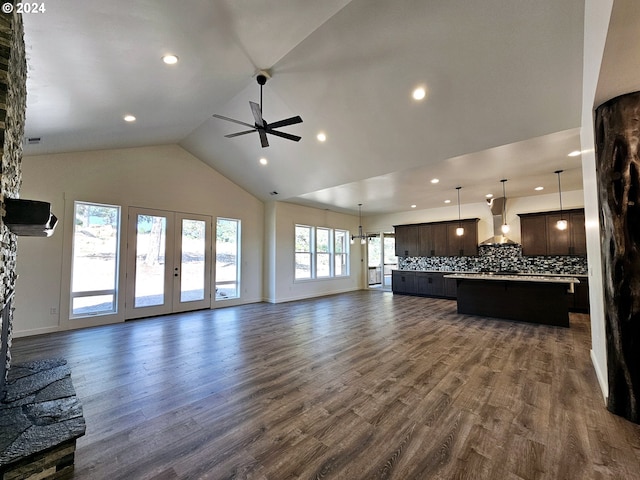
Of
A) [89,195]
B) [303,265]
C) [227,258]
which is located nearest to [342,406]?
[227,258]

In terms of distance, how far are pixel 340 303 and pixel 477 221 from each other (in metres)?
4.82

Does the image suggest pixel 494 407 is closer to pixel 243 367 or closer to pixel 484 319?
pixel 243 367

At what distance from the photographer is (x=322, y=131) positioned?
4902mm

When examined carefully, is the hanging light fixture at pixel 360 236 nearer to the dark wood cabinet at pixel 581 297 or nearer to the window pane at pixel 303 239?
the window pane at pixel 303 239

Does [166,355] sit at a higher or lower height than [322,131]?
lower

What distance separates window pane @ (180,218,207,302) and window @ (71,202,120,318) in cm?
132

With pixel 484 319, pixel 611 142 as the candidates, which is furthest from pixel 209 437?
pixel 484 319

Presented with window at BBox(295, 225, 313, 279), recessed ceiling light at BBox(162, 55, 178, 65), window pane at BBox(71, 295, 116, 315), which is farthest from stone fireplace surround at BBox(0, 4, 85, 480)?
window at BBox(295, 225, 313, 279)

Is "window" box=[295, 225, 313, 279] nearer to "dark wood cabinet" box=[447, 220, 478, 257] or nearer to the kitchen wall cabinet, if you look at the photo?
the kitchen wall cabinet

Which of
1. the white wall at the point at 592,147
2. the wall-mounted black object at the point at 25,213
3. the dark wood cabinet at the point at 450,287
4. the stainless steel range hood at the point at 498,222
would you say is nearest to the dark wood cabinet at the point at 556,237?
the stainless steel range hood at the point at 498,222

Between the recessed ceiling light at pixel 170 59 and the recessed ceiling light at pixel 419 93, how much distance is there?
3.05 meters

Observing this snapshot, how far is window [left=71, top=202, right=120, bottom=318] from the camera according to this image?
518 centimetres

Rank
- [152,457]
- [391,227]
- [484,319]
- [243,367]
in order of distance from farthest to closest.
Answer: [391,227], [484,319], [243,367], [152,457]

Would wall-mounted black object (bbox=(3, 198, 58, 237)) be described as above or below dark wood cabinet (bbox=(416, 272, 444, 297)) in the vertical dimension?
above
